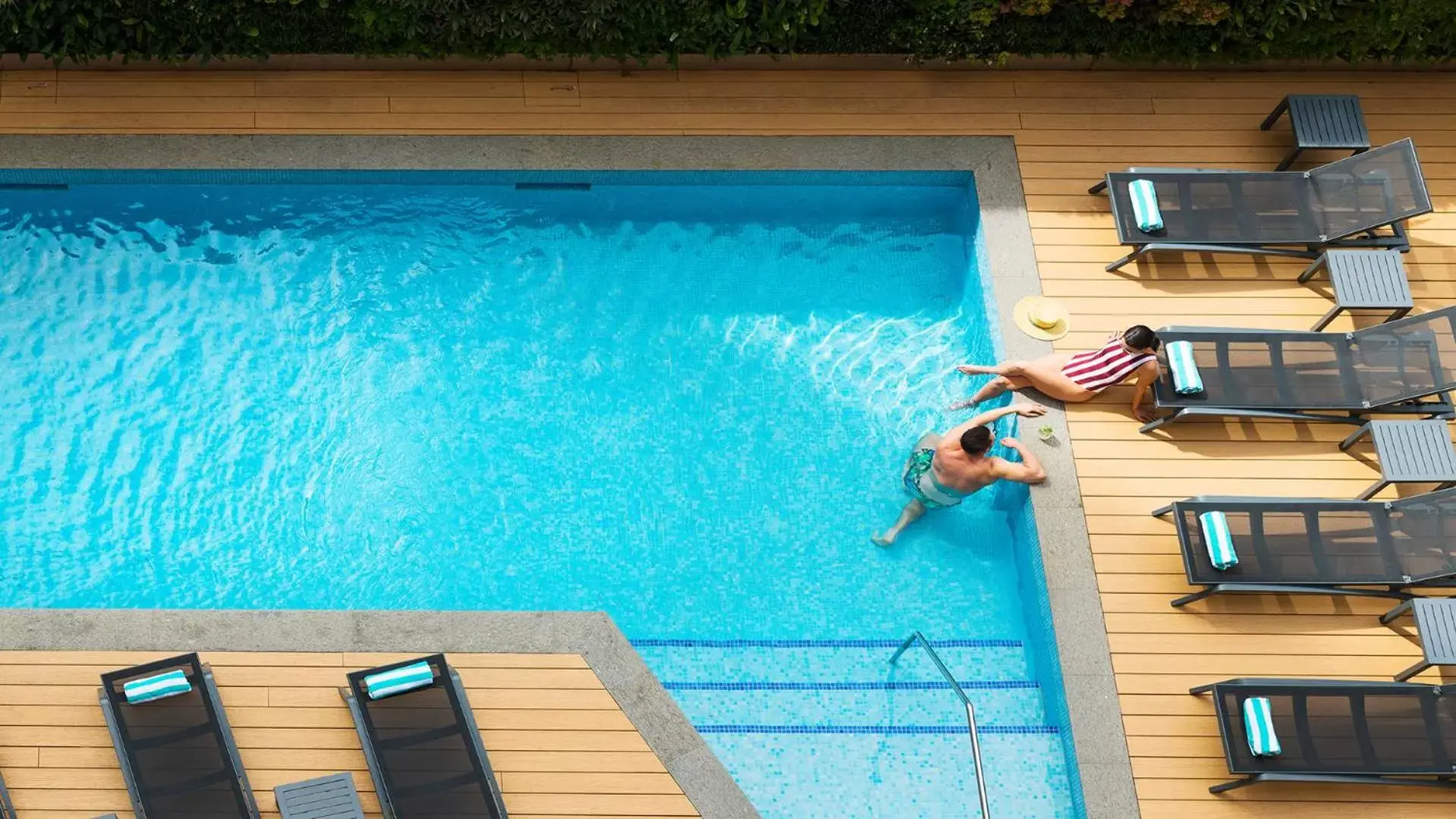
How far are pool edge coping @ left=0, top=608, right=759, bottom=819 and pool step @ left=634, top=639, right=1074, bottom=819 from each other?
1.43 ft

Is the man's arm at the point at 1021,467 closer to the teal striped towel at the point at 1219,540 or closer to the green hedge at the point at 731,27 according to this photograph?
the teal striped towel at the point at 1219,540

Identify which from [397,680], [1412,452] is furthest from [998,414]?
[397,680]

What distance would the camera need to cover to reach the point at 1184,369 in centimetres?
791

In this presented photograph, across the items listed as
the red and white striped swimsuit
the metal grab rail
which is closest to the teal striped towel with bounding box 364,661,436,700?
the metal grab rail

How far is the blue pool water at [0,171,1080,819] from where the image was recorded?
7.56m

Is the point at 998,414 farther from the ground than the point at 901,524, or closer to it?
farther from the ground

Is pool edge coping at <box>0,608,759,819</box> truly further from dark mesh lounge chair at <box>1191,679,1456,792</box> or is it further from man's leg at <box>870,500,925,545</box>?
dark mesh lounge chair at <box>1191,679,1456,792</box>

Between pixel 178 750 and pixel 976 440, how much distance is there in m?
4.33

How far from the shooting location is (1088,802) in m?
7.02

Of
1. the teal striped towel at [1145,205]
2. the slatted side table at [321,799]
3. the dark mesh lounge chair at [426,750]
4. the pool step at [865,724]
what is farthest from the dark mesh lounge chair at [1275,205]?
the slatted side table at [321,799]

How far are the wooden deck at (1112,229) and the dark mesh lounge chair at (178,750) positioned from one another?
200 mm

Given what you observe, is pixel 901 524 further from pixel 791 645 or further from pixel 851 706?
pixel 851 706

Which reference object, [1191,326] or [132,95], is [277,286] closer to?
[132,95]

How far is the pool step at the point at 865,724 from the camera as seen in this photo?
7.18 m
